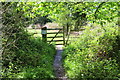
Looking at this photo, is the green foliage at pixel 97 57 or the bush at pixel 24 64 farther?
the green foliage at pixel 97 57

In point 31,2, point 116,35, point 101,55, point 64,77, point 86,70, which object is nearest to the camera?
point 31,2

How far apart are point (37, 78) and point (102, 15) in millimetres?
1906

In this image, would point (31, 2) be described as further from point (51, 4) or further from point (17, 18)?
point (17, 18)

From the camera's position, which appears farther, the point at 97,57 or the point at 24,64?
the point at 97,57

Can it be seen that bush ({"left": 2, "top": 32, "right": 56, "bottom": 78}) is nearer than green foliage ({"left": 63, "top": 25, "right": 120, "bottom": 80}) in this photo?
Yes

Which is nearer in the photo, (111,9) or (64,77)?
(111,9)

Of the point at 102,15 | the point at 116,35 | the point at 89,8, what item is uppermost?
the point at 89,8

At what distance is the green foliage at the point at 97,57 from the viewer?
9.30 feet

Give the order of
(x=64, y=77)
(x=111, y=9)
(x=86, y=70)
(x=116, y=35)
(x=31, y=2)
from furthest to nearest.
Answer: (x=116, y=35) → (x=64, y=77) → (x=86, y=70) → (x=31, y=2) → (x=111, y=9)

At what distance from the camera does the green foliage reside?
2.83 meters

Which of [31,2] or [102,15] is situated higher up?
[31,2]

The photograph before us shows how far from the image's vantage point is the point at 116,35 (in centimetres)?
413

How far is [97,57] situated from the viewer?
3.55 meters

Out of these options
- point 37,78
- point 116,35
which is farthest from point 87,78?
point 116,35
